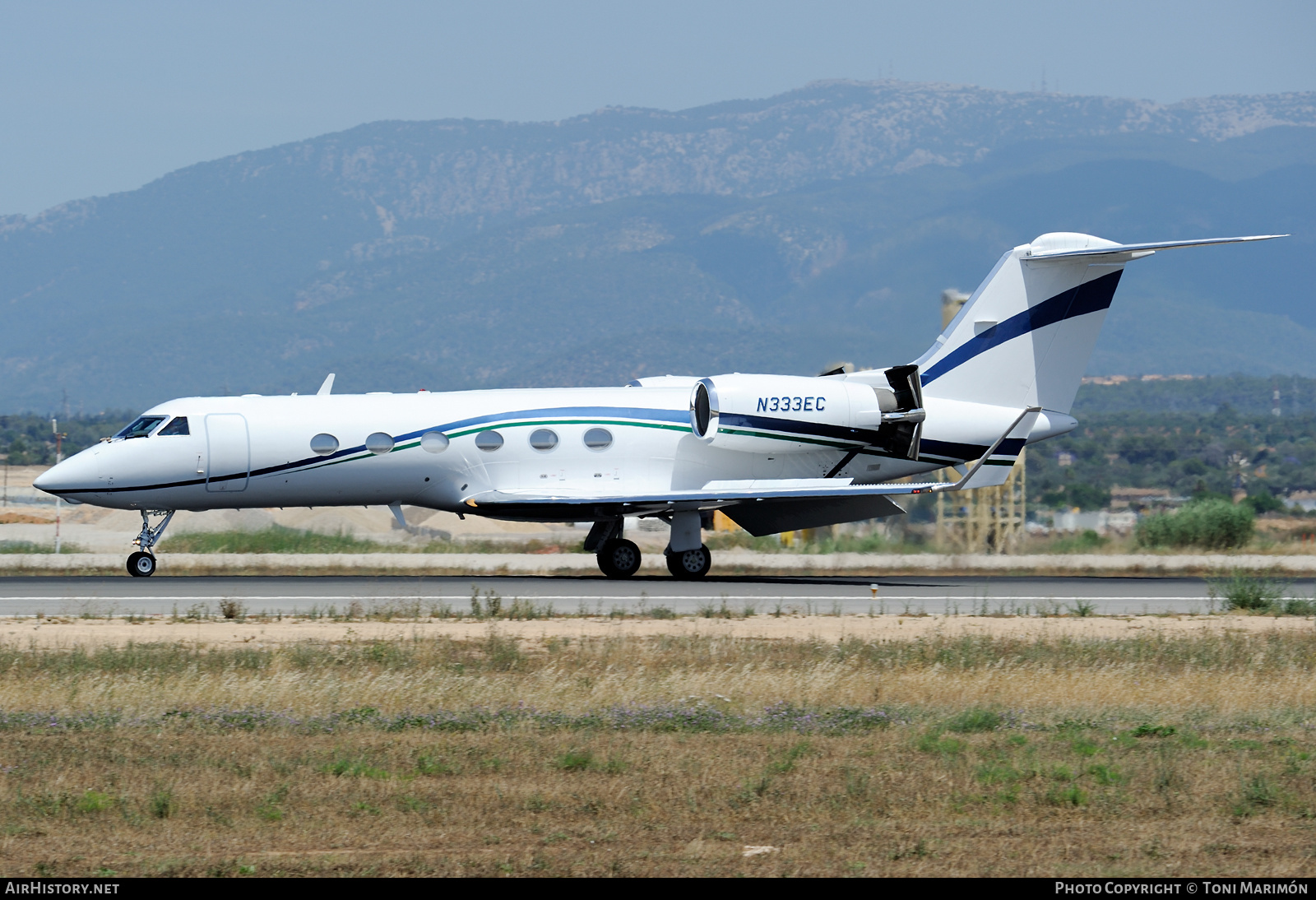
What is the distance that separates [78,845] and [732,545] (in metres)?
29.0

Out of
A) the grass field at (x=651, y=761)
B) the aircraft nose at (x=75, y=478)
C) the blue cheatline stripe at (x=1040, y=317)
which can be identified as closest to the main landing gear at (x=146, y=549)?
the aircraft nose at (x=75, y=478)

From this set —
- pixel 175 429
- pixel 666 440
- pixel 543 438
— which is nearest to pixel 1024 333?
pixel 666 440

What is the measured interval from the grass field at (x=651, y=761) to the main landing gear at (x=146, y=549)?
9978 millimetres

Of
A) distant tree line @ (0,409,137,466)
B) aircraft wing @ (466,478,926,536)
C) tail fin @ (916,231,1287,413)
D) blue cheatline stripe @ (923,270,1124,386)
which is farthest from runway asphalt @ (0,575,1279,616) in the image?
distant tree line @ (0,409,137,466)

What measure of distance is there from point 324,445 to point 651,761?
15651mm

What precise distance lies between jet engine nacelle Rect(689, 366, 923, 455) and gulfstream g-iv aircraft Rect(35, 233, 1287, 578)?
31 mm

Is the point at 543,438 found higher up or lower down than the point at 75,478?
higher up

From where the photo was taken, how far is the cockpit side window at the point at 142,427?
990 inches

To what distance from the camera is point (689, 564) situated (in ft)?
87.7

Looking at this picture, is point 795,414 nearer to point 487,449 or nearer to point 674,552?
point 674,552

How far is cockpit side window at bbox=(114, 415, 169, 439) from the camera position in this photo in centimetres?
2514

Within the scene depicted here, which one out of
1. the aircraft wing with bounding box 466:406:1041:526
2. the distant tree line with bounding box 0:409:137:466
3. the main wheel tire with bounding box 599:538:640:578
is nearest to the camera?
the aircraft wing with bounding box 466:406:1041:526

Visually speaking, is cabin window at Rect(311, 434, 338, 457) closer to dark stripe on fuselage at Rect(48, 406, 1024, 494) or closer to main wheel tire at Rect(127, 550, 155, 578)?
dark stripe on fuselage at Rect(48, 406, 1024, 494)

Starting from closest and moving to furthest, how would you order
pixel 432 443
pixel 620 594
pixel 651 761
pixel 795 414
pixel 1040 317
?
1. pixel 651 761
2. pixel 620 594
3. pixel 432 443
4. pixel 795 414
5. pixel 1040 317
